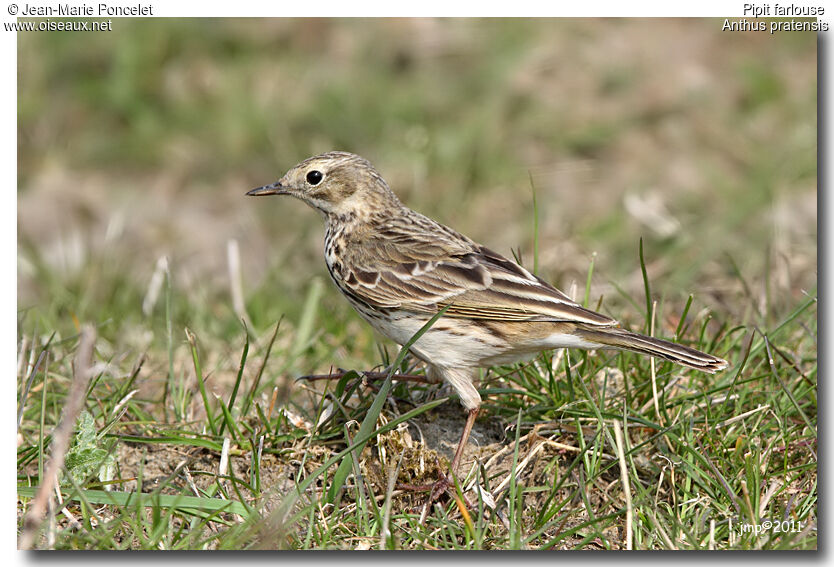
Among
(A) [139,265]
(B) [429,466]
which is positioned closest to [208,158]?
(A) [139,265]

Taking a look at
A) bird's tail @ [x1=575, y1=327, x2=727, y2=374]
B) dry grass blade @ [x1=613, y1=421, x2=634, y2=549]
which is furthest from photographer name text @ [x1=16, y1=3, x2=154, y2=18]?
dry grass blade @ [x1=613, y1=421, x2=634, y2=549]

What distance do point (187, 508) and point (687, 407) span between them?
2.46 m

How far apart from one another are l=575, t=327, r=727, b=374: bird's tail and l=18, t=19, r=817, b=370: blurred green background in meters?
3.47

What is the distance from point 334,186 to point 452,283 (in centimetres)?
106

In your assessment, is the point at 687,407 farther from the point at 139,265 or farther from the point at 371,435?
the point at 139,265

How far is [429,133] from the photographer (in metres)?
9.59

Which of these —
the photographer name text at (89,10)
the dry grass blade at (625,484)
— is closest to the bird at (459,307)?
the dry grass blade at (625,484)

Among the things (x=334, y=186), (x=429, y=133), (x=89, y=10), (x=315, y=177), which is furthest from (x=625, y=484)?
(x=429, y=133)

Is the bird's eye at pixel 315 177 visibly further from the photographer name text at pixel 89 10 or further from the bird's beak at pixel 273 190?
the photographer name text at pixel 89 10

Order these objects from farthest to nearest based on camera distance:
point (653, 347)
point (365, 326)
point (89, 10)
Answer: point (365, 326) → point (89, 10) → point (653, 347)

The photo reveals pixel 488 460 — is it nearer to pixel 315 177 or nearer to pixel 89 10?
pixel 315 177

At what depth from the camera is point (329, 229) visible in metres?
5.77

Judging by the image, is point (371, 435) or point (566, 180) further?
point (566, 180)

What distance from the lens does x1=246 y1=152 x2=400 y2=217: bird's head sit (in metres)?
5.70
